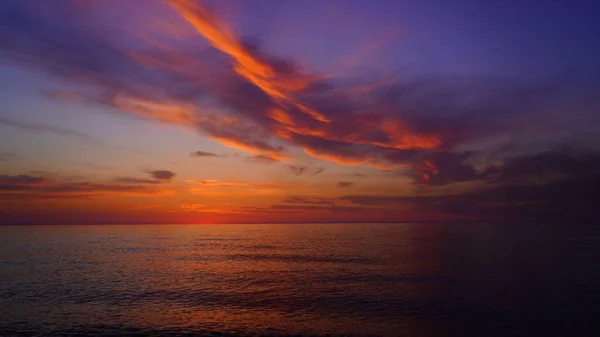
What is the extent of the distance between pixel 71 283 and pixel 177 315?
2939 centimetres

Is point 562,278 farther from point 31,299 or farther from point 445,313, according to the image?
point 31,299

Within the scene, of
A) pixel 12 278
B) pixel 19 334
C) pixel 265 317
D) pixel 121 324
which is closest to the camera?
pixel 19 334

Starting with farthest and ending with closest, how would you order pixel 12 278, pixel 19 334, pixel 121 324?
pixel 12 278, pixel 121 324, pixel 19 334

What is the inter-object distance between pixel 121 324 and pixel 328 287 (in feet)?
94.8

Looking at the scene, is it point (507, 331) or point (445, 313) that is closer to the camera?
point (507, 331)

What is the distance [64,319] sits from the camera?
41719 millimetres

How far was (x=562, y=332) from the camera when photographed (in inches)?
1452

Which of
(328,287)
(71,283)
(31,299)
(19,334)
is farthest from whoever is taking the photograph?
(71,283)

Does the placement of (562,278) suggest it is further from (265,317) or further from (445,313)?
(265,317)

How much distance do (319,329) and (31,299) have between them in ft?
123

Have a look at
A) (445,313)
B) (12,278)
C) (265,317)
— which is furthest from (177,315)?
(12,278)

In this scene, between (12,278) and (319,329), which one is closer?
(319,329)

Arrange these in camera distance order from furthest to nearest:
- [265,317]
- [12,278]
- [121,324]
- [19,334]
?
[12,278]
[265,317]
[121,324]
[19,334]

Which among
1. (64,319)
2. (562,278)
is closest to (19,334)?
(64,319)
